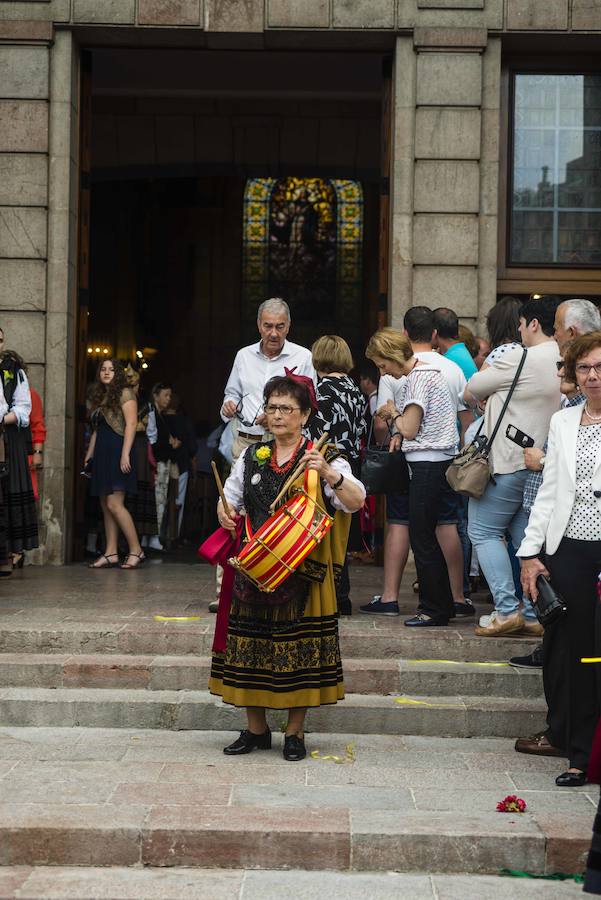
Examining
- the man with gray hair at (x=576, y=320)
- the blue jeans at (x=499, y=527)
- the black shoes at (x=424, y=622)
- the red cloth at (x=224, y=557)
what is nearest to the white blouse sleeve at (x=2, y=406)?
the black shoes at (x=424, y=622)

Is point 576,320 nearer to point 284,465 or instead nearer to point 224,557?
point 284,465

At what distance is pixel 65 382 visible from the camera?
11336 mm

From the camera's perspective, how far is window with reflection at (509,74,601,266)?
38.2ft

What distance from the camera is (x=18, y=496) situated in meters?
10.0

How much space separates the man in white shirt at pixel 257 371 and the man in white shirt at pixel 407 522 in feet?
2.04

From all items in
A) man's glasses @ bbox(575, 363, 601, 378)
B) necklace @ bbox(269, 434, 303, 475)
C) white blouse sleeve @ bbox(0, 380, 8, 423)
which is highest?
man's glasses @ bbox(575, 363, 601, 378)

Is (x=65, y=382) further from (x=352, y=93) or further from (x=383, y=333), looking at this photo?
(x=352, y=93)

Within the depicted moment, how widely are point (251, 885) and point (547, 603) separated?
6.34ft

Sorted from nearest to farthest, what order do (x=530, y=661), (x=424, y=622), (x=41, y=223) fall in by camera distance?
(x=530, y=661) < (x=424, y=622) < (x=41, y=223)

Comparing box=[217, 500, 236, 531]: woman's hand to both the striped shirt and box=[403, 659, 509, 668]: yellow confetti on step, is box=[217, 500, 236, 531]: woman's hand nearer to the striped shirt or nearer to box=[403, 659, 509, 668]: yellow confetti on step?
box=[403, 659, 509, 668]: yellow confetti on step

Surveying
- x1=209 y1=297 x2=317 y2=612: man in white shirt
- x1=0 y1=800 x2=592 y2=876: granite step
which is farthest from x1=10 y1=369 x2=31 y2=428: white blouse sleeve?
x1=0 y1=800 x2=592 y2=876: granite step

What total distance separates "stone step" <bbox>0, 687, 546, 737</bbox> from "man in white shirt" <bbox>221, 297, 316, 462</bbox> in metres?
2.16

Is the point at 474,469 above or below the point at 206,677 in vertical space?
above

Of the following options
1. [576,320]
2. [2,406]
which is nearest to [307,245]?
[2,406]
